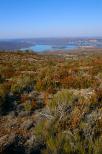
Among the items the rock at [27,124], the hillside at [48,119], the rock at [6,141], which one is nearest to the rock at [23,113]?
the hillside at [48,119]

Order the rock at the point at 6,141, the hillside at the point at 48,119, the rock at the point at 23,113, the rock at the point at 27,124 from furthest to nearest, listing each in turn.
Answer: the rock at the point at 23,113, the rock at the point at 27,124, the rock at the point at 6,141, the hillside at the point at 48,119

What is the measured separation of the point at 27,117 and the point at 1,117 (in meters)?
0.68

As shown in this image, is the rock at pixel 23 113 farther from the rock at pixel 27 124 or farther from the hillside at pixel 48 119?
the rock at pixel 27 124

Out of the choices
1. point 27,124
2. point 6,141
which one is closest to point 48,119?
point 27,124

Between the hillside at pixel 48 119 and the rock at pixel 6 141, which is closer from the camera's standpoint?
the hillside at pixel 48 119

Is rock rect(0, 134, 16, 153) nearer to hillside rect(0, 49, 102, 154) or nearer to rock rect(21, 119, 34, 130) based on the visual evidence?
hillside rect(0, 49, 102, 154)

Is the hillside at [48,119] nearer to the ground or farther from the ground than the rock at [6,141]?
farther from the ground

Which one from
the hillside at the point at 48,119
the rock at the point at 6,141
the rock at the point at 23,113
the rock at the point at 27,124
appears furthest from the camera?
the rock at the point at 23,113

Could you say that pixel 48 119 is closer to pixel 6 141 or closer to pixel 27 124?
pixel 27 124

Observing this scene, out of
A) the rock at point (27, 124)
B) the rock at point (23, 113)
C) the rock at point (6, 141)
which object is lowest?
the rock at point (6, 141)

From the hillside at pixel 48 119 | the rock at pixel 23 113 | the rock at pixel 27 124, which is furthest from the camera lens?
the rock at pixel 23 113

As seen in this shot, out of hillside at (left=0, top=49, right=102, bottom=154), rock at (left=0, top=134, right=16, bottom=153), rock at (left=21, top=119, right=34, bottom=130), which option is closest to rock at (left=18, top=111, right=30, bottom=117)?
hillside at (left=0, top=49, right=102, bottom=154)

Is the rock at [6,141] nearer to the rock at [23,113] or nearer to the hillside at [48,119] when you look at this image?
the hillside at [48,119]

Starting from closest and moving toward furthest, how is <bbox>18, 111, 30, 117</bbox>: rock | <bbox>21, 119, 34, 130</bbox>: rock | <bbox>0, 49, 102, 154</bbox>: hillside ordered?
<bbox>0, 49, 102, 154</bbox>: hillside, <bbox>21, 119, 34, 130</bbox>: rock, <bbox>18, 111, 30, 117</bbox>: rock
